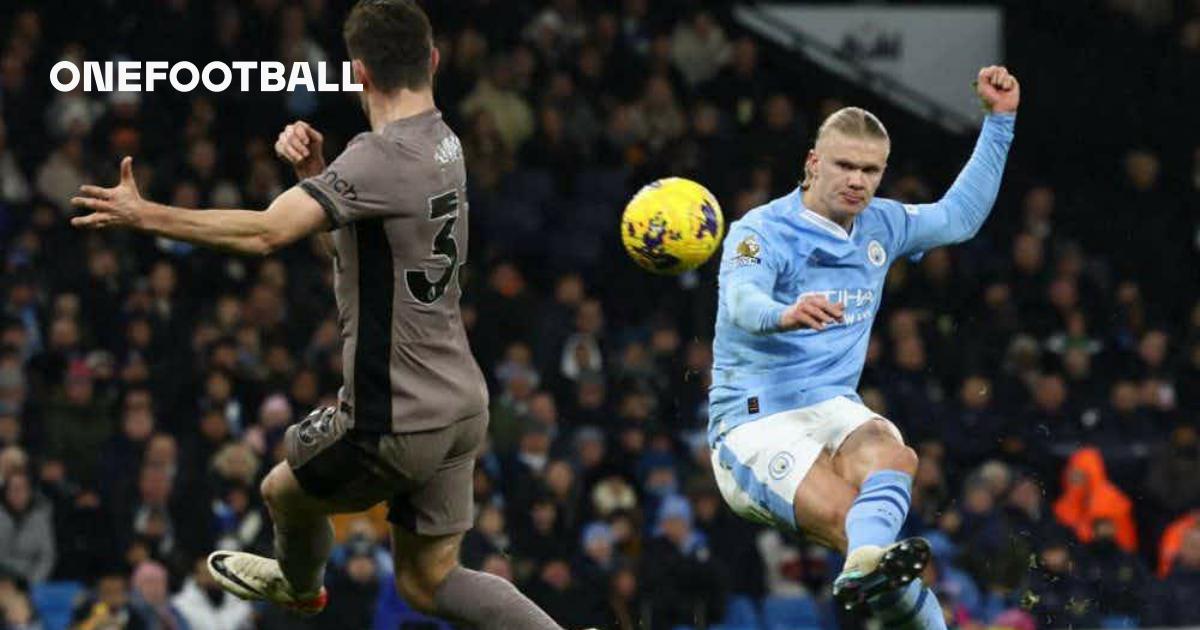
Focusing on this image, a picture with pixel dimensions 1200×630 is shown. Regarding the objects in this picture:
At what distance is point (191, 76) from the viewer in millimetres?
18109

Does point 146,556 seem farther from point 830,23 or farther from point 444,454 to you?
point 830,23

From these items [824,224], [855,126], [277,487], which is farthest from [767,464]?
[277,487]

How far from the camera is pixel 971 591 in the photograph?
14.4m

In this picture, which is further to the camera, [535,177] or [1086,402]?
[535,177]

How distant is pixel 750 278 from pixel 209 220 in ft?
6.85

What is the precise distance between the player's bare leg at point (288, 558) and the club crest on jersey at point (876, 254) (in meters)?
2.20

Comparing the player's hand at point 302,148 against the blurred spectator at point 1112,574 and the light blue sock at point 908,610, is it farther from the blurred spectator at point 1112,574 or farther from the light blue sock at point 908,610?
the blurred spectator at point 1112,574

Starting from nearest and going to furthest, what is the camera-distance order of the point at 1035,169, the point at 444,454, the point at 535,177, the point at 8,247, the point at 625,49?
the point at 444,454
the point at 8,247
the point at 535,177
the point at 625,49
the point at 1035,169

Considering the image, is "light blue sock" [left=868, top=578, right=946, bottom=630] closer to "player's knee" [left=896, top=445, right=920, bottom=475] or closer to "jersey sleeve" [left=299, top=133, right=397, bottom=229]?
"player's knee" [left=896, top=445, right=920, bottom=475]

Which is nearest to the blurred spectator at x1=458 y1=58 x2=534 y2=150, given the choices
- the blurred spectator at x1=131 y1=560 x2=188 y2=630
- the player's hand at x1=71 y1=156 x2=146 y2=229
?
the blurred spectator at x1=131 y1=560 x2=188 y2=630

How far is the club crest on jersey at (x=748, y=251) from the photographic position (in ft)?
27.8

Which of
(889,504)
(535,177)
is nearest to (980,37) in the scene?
(535,177)

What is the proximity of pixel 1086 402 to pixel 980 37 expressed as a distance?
224 inches

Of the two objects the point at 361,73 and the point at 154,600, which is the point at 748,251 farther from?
the point at 154,600
